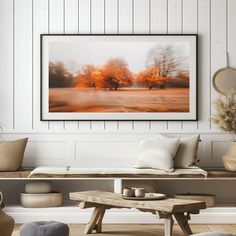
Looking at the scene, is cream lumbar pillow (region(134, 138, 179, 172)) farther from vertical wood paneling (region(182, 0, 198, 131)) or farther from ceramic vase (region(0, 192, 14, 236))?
ceramic vase (region(0, 192, 14, 236))

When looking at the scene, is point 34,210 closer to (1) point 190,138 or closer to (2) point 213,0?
(1) point 190,138

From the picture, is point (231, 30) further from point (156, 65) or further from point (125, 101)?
point (125, 101)

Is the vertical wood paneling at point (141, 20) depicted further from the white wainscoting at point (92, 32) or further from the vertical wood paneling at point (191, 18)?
the vertical wood paneling at point (191, 18)

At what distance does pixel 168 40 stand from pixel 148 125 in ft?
3.23

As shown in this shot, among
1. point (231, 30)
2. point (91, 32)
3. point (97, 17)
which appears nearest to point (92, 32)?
point (91, 32)

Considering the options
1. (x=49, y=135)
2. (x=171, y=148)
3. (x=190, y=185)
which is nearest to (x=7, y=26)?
(x=49, y=135)

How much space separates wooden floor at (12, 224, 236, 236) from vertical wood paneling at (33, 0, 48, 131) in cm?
131

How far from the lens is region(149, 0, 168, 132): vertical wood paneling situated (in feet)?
23.4

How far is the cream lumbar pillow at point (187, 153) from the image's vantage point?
6.87 meters

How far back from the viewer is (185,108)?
23.4 feet

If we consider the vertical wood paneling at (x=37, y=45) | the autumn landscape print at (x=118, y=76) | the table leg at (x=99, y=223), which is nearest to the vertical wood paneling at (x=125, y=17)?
the autumn landscape print at (x=118, y=76)

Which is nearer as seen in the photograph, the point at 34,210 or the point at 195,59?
the point at 34,210

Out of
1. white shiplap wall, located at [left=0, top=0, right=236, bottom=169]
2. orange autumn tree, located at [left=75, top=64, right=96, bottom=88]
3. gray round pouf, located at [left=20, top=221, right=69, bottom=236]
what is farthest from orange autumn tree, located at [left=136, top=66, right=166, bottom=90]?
gray round pouf, located at [left=20, top=221, right=69, bottom=236]

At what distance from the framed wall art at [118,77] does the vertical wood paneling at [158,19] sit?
0.08 m
